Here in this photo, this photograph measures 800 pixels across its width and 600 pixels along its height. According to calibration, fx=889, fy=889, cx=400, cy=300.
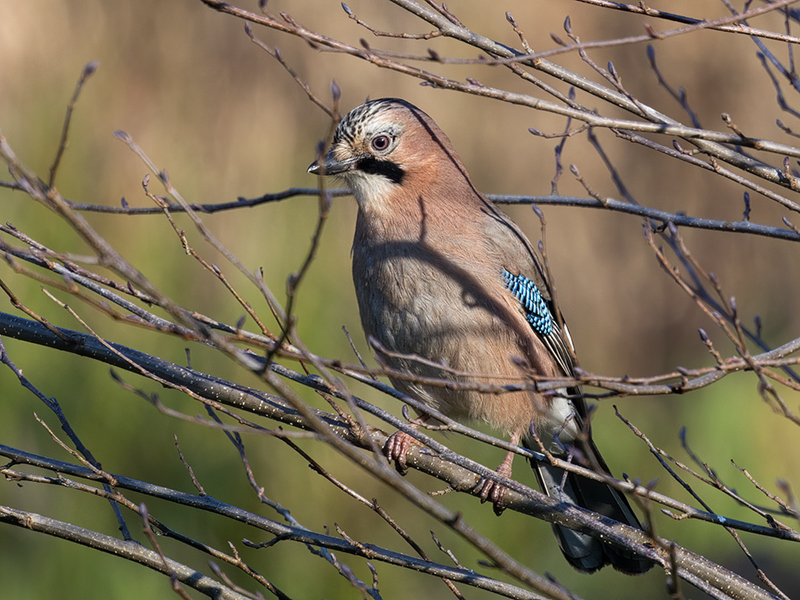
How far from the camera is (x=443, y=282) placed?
3217 mm

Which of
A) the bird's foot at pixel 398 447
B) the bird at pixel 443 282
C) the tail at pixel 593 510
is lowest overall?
the bird's foot at pixel 398 447

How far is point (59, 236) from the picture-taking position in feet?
17.9

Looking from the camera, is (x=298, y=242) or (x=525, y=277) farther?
(x=298, y=242)

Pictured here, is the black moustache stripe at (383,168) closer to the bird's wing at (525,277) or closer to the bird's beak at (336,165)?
the bird's beak at (336,165)

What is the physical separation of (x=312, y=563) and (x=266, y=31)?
3.73 m

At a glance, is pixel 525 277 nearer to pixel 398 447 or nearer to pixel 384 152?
pixel 384 152

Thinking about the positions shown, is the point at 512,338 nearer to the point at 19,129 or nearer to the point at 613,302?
the point at 19,129

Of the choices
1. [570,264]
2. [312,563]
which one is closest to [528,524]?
[312,563]

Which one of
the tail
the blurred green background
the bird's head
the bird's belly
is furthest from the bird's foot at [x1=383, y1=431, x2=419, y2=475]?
the blurred green background

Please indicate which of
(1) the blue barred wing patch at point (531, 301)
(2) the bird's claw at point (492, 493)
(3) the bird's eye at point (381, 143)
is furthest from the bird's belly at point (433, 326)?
(3) the bird's eye at point (381, 143)

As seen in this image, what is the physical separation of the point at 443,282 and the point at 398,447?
0.61m

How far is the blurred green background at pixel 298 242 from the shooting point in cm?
534

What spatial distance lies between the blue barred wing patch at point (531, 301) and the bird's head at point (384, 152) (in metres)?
0.47

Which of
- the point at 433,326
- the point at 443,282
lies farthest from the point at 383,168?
the point at 433,326
